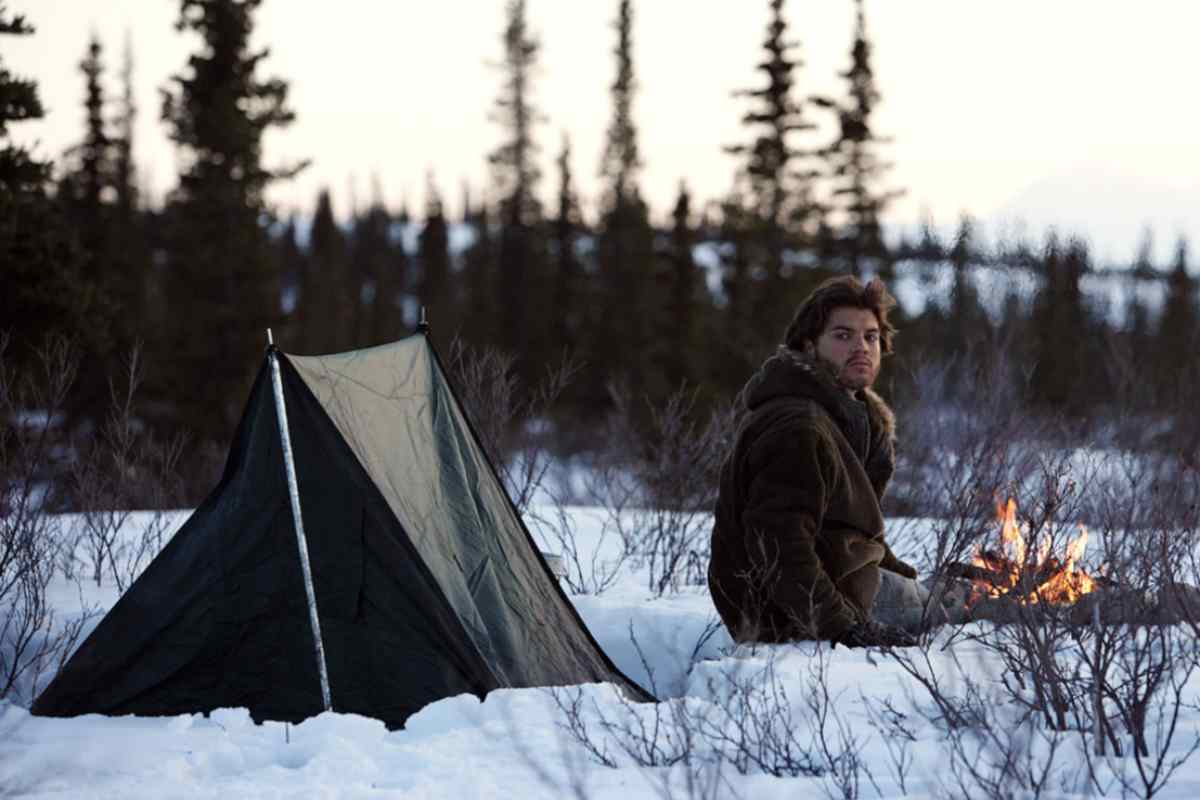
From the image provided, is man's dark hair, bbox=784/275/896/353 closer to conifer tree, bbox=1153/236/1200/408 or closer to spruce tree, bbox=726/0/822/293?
conifer tree, bbox=1153/236/1200/408

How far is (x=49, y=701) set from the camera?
14.8ft

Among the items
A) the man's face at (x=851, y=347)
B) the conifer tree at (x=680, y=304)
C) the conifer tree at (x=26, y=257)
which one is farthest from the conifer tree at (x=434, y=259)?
the man's face at (x=851, y=347)

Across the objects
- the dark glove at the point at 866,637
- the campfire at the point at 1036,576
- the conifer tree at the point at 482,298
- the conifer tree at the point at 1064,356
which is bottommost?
the dark glove at the point at 866,637

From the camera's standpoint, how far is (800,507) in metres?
4.55

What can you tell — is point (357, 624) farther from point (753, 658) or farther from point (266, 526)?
point (753, 658)

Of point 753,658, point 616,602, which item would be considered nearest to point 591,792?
point 753,658

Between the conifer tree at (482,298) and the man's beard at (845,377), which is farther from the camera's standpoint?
the conifer tree at (482,298)

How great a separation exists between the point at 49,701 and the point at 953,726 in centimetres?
311

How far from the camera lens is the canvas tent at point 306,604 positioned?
4469mm

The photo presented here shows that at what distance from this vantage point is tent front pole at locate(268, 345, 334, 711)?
4375mm

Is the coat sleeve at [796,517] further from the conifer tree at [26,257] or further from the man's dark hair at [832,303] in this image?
the conifer tree at [26,257]

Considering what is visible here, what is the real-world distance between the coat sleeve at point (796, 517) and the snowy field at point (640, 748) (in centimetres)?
18

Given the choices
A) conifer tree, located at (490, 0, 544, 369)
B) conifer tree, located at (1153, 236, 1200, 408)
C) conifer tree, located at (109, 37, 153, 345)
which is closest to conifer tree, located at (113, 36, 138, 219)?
conifer tree, located at (109, 37, 153, 345)

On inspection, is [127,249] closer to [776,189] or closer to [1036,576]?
[776,189]
